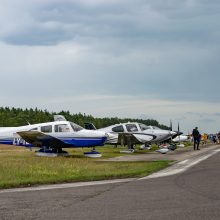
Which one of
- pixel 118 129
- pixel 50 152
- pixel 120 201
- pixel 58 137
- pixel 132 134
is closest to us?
pixel 120 201

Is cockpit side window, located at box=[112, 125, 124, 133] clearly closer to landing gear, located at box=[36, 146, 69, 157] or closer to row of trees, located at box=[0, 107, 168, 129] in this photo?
landing gear, located at box=[36, 146, 69, 157]

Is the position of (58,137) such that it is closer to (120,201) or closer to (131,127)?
(131,127)

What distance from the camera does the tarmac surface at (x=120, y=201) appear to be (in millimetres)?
7719

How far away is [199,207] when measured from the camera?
8234 mm

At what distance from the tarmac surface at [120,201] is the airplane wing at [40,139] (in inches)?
604

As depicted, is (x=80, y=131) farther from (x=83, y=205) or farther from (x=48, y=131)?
(x=83, y=205)

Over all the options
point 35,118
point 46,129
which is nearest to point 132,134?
point 46,129

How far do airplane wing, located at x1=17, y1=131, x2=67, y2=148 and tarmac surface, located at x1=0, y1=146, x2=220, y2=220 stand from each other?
604 inches

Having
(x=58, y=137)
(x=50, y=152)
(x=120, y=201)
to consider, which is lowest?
(x=50, y=152)

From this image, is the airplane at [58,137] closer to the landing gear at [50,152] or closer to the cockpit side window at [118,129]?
the landing gear at [50,152]

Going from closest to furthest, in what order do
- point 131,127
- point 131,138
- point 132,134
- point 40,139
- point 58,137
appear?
1. point 40,139
2. point 58,137
3. point 132,134
4. point 131,138
5. point 131,127

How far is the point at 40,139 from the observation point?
27.9 metres

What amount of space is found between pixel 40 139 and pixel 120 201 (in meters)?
19.1

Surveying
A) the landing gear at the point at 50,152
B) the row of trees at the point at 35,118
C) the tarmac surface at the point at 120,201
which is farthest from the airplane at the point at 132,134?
the row of trees at the point at 35,118
